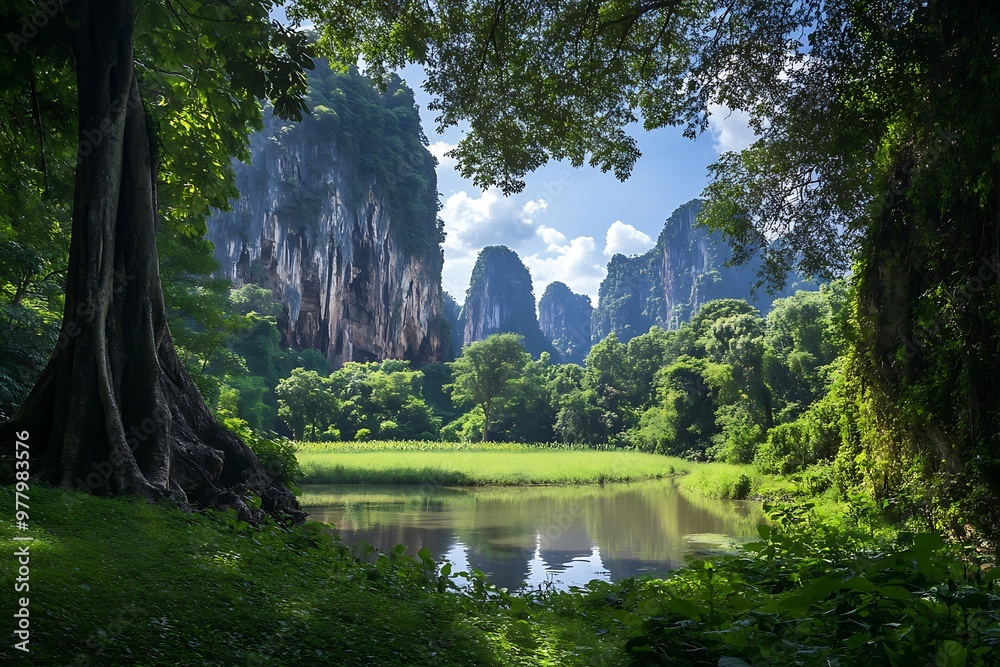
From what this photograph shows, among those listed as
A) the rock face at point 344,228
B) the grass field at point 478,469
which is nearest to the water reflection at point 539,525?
the grass field at point 478,469

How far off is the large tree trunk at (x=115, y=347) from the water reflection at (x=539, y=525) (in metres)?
4.34

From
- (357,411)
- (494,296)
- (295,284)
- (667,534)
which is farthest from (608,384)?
(494,296)

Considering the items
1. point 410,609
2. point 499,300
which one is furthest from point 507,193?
point 499,300

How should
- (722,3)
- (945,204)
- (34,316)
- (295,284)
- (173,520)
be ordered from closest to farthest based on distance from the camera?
(173,520)
(945,204)
(722,3)
(34,316)
(295,284)

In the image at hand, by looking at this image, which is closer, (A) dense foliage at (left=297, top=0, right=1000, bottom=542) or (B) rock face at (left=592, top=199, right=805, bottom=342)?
(A) dense foliage at (left=297, top=0, right=1000, bottom=542)

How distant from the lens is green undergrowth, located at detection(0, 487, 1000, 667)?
7.45ft

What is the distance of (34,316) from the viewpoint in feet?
30.1

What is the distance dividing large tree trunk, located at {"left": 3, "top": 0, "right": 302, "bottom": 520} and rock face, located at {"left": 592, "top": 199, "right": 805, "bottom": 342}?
99.8 meters

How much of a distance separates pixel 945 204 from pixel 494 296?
117m

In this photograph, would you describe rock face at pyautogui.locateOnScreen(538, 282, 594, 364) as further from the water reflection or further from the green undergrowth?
the green undergrowth

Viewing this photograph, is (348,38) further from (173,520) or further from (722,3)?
(173,520)

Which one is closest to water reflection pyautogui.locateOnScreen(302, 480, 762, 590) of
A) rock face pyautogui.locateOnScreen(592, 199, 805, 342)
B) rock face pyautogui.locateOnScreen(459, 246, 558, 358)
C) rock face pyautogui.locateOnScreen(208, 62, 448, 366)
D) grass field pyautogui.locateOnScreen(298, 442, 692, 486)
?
grass field pyautogui.locateOnScreen(298, 442, 692, 486)

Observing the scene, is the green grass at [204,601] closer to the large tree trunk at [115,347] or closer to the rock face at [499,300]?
the large tree trunk at [115,347]

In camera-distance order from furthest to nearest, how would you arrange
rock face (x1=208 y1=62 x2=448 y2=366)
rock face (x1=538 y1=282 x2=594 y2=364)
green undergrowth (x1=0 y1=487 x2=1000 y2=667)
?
1. rock face (x1=538 y1=282 x2=594 y2=364)
2. rock face (x1=208 y1=62 x2=448 y2=366)
3. green undergrowth (x1=0 y1=487 x2=1000 y2=667)
